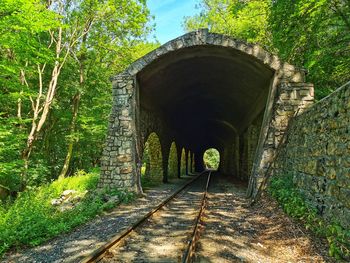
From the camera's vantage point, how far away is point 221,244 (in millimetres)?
5773

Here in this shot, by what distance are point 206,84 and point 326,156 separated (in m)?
10.3

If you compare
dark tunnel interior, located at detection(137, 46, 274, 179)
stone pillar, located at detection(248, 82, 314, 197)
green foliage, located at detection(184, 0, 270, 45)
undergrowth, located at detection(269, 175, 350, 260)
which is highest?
green foliage, located at detection(184, 0, 270, 45)

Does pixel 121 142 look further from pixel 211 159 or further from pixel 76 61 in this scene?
pixel 211 159

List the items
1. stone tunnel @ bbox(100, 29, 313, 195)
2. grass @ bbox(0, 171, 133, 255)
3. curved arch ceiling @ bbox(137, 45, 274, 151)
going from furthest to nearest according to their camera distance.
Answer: curved arch ceiling @ bbox(137, 45, 274, 151) < stone tunnel @ bbox(100, 29, 313, 195) < grass @ bbox(0, 171, 133, 255)

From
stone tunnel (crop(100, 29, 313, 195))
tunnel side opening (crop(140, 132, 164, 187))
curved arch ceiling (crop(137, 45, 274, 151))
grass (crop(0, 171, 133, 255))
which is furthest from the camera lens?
tunnel side opening (crop(140, 132, 164, 187))

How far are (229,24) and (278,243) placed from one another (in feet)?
81.9

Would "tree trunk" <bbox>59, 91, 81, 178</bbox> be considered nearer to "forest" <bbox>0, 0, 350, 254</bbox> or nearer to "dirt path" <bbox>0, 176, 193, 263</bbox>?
"forest" <bbox>0, 0, 350, 254</bbox>

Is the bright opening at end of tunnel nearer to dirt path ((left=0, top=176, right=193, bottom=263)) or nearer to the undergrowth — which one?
the undergrowth

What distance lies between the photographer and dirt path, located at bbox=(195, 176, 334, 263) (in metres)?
5.16

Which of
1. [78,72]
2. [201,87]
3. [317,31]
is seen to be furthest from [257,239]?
[78,72]

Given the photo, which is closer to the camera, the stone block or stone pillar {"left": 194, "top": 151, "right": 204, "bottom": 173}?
the stone block

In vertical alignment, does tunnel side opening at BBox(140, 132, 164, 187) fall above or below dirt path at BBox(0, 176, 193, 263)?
above

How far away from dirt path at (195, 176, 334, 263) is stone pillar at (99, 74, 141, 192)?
153 inches

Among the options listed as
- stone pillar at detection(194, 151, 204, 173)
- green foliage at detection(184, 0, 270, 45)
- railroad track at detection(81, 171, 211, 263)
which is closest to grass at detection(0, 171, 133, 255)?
railroad track at detection(81, 171, 211, 263)
